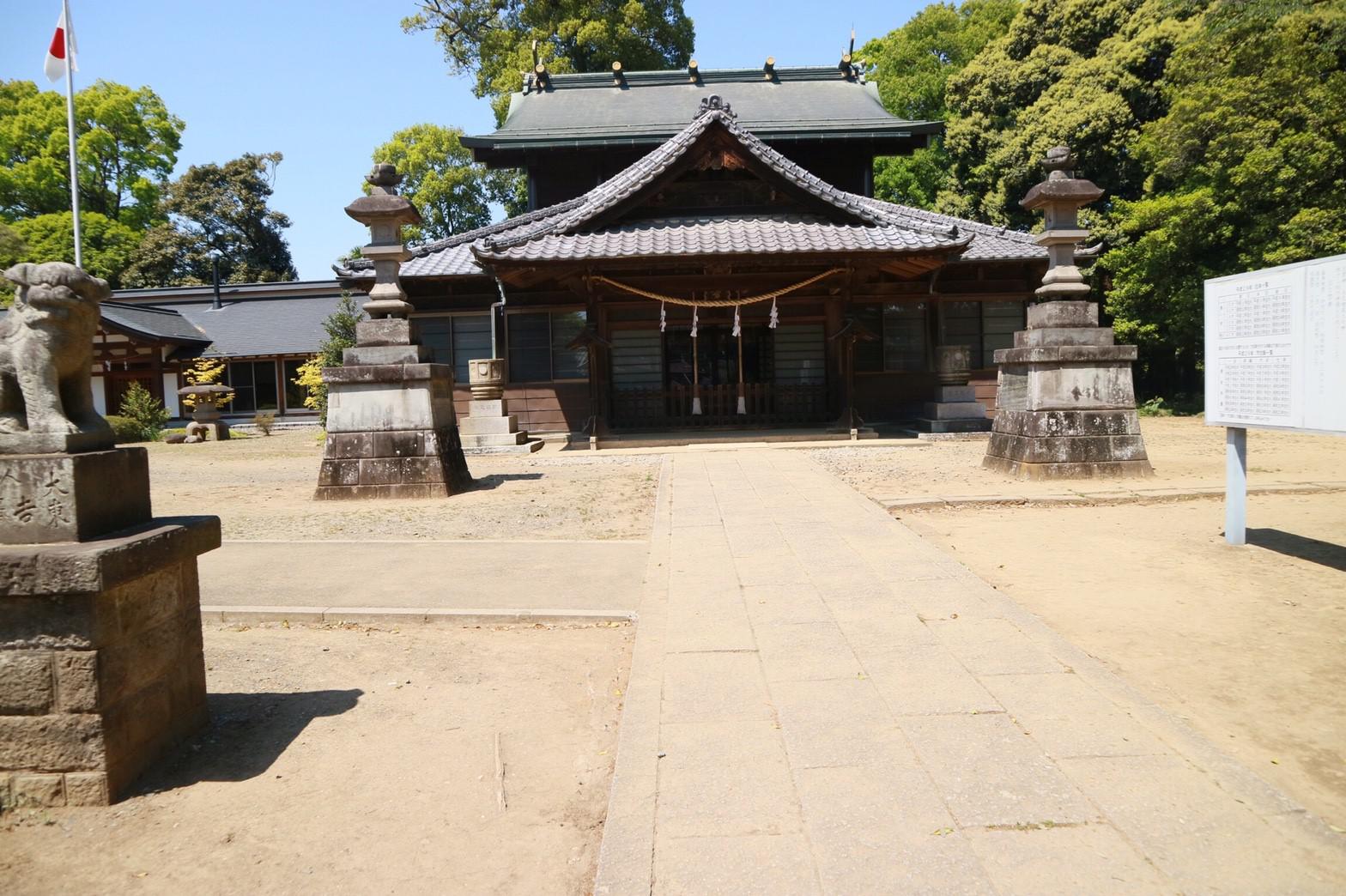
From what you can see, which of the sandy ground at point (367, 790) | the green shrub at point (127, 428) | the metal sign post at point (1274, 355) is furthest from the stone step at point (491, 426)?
the green shrub at point (127, 428)

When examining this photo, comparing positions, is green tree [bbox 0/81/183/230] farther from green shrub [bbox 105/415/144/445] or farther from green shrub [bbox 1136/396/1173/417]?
green shrub [bbox 1136/396/1173/417]

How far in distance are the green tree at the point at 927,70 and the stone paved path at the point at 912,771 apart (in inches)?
1200

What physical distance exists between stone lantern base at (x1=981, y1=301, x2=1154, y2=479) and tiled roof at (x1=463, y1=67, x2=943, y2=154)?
495 inches

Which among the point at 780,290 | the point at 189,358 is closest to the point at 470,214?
the point at 189,358

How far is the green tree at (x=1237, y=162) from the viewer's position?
1738cm

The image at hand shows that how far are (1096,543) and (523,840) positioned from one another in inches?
228

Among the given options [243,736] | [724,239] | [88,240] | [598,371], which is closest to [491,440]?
[598,371]

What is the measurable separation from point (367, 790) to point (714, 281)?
13900mm

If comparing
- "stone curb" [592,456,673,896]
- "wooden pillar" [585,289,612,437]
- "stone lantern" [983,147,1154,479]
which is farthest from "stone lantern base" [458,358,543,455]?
"stone curb" [592,456,673,896]

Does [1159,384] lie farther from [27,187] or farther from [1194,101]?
[27,187]

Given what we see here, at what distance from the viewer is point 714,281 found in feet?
52.6

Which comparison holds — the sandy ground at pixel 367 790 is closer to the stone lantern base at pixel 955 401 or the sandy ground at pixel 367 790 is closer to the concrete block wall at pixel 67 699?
the concrete block wall at pixel 67 699

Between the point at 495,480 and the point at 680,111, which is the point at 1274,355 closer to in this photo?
the point at 495,480

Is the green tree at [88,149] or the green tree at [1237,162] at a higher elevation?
the green tree at [88,149]
